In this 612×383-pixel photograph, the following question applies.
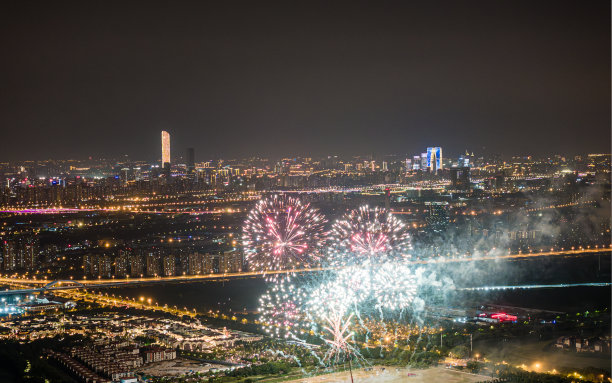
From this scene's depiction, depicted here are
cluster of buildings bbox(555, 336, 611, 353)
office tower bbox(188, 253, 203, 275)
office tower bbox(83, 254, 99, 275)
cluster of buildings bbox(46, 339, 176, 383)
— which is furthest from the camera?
office tower bbox(83, 254, 99, 275)

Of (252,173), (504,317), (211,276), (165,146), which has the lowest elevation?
(504,317)

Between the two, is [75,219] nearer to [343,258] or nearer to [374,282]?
[343,258]

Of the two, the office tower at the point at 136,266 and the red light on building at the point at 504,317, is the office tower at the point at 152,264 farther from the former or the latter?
the red light on building at the point at 504,317

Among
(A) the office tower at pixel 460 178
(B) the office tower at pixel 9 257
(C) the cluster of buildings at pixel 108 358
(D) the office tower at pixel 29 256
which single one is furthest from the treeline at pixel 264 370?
(A) the office tower at pixel 460 178

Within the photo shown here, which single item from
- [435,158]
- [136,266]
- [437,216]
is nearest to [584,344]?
[136,266]

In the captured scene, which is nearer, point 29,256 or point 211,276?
point 211,276

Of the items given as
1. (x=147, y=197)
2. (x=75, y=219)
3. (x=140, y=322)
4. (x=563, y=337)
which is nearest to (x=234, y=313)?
(x=140, y=322)

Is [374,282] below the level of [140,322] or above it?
above

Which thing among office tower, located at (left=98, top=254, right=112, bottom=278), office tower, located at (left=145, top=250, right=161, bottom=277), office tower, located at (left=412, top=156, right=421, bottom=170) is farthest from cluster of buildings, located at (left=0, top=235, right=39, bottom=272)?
office tower, located at (left=412, top=156, right=421, bottom=170)

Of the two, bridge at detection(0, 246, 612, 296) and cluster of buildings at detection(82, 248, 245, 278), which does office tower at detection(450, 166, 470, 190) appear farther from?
cluster of buildings at detection(82, 248, 245, 278)

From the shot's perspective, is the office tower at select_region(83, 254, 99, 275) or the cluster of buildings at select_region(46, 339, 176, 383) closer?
the cluster of buildings at select_region(46, 339, 176, 383)

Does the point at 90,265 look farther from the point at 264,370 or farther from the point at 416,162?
the point at 416,162
